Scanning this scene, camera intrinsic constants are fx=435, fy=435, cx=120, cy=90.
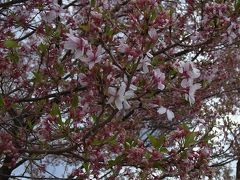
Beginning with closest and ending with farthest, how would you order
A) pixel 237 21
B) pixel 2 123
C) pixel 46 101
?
pixel 237 21
pixel 2 123
pixel 46 101

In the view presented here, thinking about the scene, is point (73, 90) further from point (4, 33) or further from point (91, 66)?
point (91, 66)

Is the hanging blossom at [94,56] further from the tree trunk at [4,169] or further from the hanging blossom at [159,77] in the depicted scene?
the tree trunk at [4,169]

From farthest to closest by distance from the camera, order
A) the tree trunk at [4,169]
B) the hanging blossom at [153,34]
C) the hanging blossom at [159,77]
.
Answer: the tree trunk at [4,169]
the hanging blossom at [159,77]
the hanging blossom at [153,34]

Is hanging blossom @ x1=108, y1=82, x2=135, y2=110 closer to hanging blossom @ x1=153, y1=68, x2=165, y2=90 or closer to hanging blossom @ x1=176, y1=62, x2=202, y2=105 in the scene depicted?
hanging blossom @ x1=153, y1=68, x2=165, y2=90

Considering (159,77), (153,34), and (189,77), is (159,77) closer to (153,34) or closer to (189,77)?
(189,77)

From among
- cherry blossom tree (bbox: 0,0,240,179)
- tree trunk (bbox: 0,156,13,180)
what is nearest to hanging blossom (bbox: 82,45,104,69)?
cherry blossom tree (bbox: 0,0,240,179)

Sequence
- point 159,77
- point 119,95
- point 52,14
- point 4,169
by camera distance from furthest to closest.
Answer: point 4,169 < point 52,14 < point 159,77 < point 119,95

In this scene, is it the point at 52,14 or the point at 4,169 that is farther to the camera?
the point at 4,169

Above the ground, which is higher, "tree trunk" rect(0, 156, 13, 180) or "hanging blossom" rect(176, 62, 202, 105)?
"tree trunk" rect(0, 156, 13, 180)

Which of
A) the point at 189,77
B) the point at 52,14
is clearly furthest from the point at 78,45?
the point at 52,14

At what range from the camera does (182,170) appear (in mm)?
3068

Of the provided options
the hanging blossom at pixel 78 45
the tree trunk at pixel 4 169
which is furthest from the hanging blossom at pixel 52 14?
the hanging blossom at pixel 78 45

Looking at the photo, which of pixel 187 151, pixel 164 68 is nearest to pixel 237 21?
pixel 164 68

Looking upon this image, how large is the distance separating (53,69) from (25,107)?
91 cm
